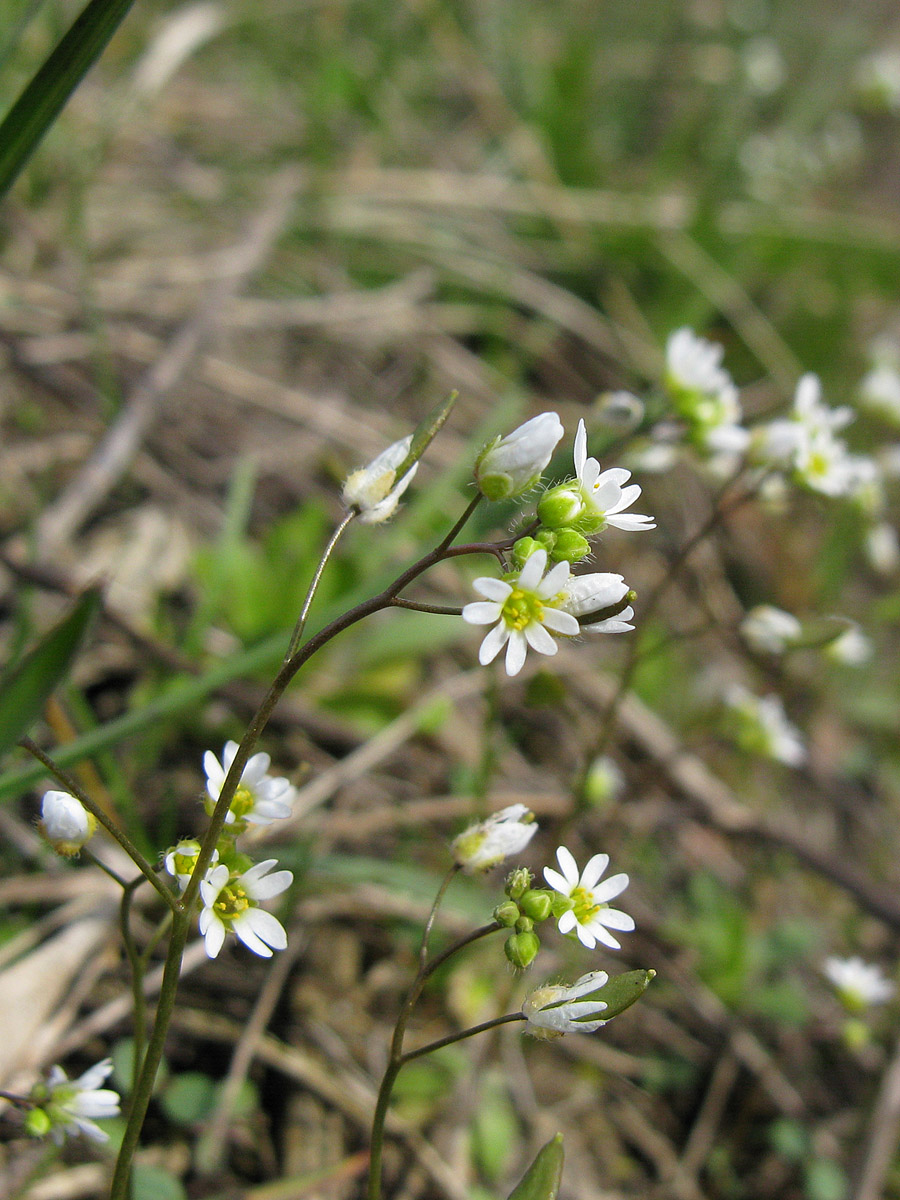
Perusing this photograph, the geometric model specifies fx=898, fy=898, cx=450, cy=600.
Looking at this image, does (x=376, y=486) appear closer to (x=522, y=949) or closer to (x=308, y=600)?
(x=308, y=600)

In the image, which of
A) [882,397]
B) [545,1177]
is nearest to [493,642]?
[545,1177]

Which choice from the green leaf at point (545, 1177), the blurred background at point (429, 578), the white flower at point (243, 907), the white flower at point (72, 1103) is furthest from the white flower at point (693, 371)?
the white flower at point (72, 1103)

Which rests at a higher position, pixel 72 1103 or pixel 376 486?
pixel 376 486

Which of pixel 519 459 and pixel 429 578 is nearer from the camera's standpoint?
pixel 519 459

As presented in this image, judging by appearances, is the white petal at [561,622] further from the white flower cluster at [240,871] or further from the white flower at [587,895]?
the white flower cluster at [240,871]

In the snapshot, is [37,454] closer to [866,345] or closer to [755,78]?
[866,345]

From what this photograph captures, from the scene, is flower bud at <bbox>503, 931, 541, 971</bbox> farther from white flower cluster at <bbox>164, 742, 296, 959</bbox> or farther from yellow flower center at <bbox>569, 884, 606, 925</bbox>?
white flower cluster at <bbox>164, 742, 296, 959</bbox>

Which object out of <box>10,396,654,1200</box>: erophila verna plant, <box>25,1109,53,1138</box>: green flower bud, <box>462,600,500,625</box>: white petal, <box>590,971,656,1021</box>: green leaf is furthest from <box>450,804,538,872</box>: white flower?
<box>25,1109,53,1138</box>: green flower bud
